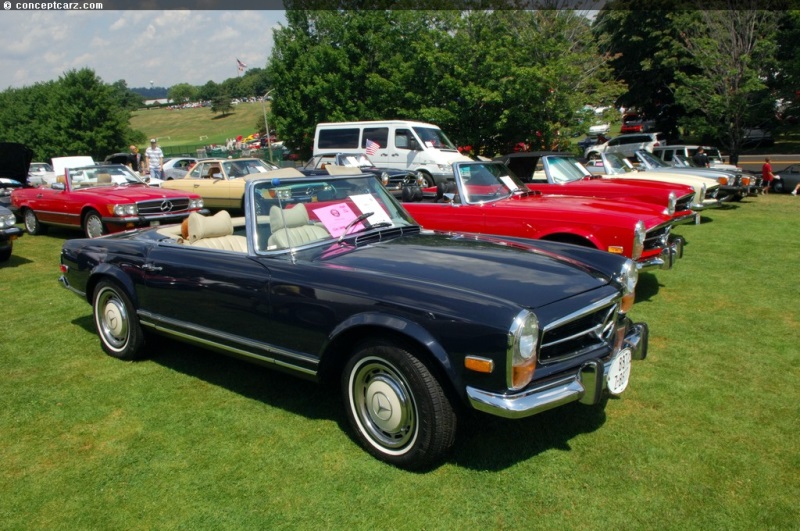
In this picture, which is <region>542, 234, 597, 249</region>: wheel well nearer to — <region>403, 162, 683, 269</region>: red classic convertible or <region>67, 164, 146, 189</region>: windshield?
<region>403, 162, 683, 269</region>: red classic convertible

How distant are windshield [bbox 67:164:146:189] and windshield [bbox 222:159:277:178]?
2.84 meters

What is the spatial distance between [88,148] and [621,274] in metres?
54.2

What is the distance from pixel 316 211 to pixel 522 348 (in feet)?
6.39

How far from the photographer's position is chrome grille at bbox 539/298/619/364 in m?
3.04

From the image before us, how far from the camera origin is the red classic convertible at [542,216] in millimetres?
5746

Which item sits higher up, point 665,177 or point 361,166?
point 361,166

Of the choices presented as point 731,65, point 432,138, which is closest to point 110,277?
point 432,138

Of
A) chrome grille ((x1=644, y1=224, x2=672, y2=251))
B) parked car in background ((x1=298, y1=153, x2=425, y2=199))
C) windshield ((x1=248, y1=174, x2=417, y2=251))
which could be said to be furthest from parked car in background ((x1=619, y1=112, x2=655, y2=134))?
windshield ((x1=248, y1=174, x2=417, y2=251))

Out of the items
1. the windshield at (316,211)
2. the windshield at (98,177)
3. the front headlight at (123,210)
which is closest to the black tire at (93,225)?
the front headlight at (123,210)

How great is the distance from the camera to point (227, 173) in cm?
1428

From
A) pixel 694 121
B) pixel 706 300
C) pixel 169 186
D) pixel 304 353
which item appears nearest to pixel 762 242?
pixel 706 300

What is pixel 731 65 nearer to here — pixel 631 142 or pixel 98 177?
pixel 631 142

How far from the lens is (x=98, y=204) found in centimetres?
978

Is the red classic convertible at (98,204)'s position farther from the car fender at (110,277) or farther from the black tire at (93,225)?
the car fender at (110,277)
